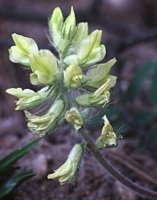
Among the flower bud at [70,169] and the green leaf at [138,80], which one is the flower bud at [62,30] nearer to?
the flower bud at [70,169]

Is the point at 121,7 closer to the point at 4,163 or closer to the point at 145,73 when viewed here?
the point at 145,73

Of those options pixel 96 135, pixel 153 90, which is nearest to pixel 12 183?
pixel 96 135

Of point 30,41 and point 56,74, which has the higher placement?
point 30,41

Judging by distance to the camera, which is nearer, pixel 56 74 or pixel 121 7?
pixel 56 74

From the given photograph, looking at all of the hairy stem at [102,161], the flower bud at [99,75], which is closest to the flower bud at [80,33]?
the flower bud at [99,75]

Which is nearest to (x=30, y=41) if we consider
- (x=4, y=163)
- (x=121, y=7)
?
(x=4, y=163)

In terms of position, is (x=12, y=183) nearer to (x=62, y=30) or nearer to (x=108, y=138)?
(x=108, y=138)

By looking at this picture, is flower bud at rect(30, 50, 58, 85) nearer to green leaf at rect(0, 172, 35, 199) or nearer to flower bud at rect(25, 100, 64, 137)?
flower bud at rect(25, 100, 64, 137)
